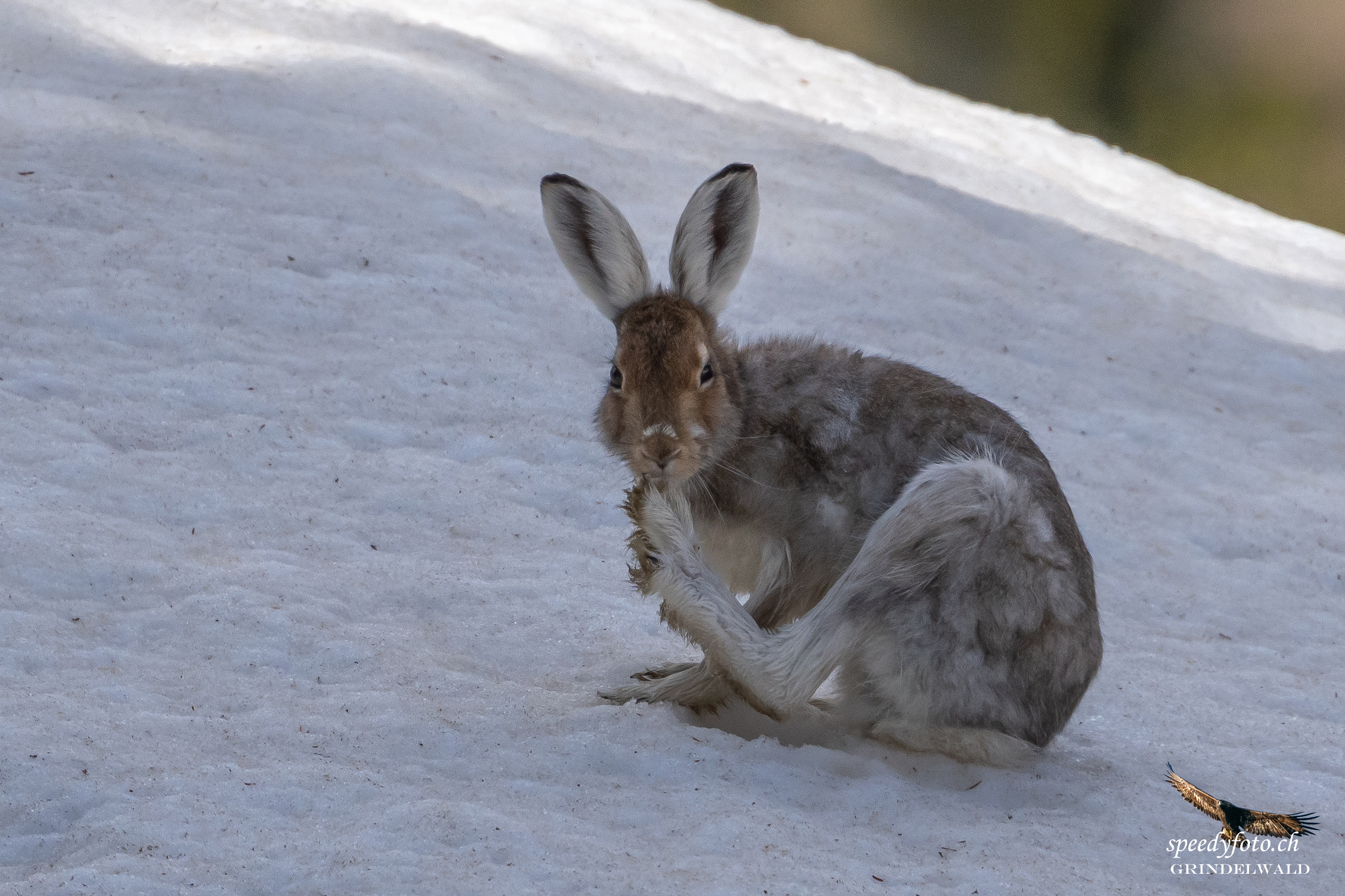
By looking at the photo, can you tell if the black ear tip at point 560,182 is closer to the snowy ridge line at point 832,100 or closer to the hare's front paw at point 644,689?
the hare's front paw at point 644,689

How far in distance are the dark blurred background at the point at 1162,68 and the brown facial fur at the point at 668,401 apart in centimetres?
2226

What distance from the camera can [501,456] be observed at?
19.0ft

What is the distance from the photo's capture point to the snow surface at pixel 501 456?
3117 mm

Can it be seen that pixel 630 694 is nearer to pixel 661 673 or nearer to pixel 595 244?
pixel 661 673

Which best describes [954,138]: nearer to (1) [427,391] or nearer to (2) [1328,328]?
(2) [1328,328]

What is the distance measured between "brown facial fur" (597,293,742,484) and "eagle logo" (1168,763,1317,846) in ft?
5.55

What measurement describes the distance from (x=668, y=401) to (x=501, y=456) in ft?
7.31

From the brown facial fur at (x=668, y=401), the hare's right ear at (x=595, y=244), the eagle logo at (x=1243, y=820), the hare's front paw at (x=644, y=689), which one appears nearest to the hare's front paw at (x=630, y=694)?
the hare's front paw at (x=644, y=689)

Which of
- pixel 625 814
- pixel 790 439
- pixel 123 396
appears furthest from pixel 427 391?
pixel 625 814

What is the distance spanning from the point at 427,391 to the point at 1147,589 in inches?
134

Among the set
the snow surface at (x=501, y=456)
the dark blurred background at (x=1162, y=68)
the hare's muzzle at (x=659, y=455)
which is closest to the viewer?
the snow surface at (x=501, y=456)

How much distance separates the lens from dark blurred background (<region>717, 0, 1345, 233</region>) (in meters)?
24.9

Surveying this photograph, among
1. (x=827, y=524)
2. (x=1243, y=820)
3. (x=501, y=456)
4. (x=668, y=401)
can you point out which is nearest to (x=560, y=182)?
(x=668, y=401)

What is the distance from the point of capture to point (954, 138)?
11492 mm
